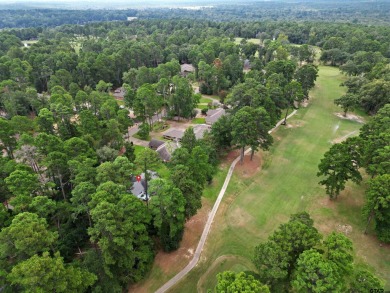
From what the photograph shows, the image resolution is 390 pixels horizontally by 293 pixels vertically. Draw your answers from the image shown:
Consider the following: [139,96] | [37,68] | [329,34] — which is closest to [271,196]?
[139,96]

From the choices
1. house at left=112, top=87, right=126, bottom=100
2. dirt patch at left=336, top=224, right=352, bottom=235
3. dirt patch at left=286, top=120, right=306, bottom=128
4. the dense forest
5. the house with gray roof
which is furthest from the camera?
house at left=112, top=87, right=126, bottom=100

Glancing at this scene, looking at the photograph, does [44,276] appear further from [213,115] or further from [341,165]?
[213,115]

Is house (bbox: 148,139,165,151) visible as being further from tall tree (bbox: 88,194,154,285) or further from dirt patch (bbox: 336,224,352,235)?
dirt patch (bbox: 336,224,352,235)

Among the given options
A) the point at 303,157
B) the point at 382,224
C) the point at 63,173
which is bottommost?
the point at 303,157

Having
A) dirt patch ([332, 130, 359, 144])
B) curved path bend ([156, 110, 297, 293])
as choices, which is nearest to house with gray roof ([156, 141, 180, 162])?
curved path bend ([156, 110, 297, 293])

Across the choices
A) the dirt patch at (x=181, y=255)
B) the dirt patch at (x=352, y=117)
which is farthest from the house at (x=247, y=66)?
the dirt patch at (x=181, y=255)

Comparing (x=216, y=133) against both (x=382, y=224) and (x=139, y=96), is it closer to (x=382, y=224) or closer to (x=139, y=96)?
(x=139, y=96)
